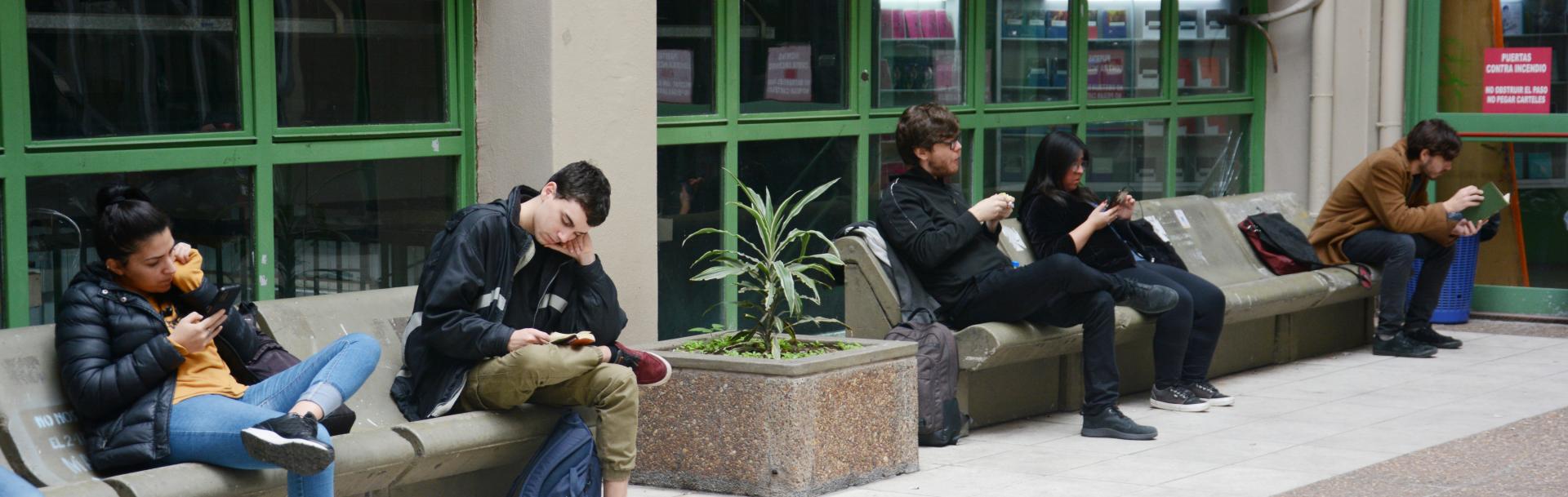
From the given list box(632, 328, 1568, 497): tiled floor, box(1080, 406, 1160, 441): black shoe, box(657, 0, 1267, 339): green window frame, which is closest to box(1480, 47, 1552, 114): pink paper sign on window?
box(657, 0, 1267, 339): green window frame

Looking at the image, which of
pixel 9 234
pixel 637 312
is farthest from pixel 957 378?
pixel 9 234

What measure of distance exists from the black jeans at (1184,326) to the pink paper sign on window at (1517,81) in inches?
158

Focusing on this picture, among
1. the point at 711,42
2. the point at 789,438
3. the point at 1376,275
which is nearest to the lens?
the point at 789,438

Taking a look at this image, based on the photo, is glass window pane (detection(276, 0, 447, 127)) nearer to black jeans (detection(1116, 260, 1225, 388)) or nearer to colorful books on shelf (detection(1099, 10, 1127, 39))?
black jeans (detection(1116, 260, 1225, 388))

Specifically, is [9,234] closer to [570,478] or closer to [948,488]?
[570,478]

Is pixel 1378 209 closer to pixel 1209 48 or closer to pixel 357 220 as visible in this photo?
pixel 1209 48

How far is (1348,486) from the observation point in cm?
601

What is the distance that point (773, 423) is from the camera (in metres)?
5.71

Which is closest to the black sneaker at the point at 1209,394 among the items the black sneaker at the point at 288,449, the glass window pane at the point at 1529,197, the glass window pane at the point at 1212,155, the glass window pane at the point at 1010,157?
the glass window pane at the point at 1010,157

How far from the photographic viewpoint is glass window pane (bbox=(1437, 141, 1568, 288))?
36.0 feet

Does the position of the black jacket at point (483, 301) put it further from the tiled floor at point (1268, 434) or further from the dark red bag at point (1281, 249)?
the dark red bag at point (1281, 249)

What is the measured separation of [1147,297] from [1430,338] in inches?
121

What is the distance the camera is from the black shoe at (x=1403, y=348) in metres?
9.52

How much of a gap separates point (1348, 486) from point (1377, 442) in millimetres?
999
